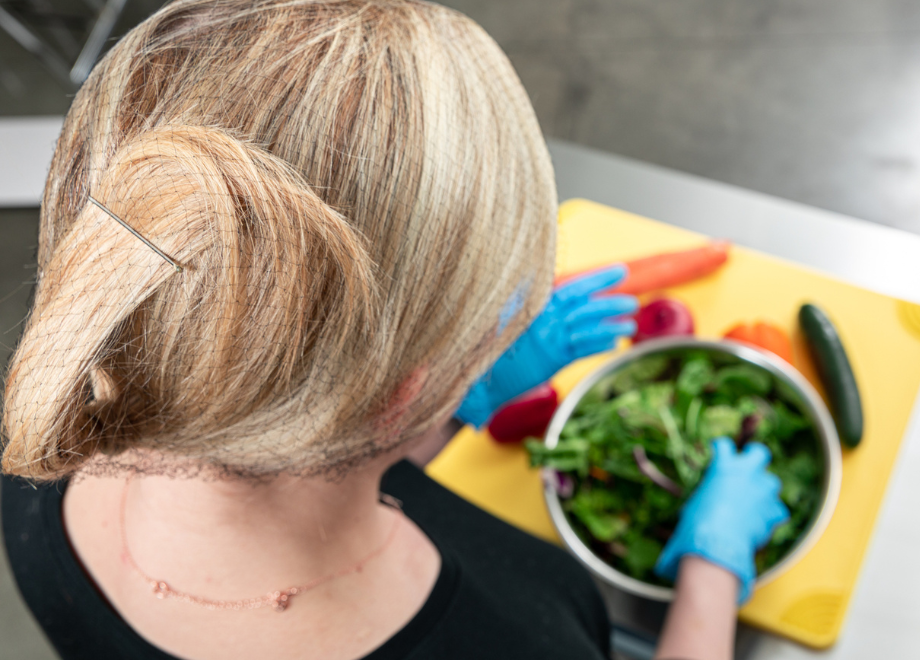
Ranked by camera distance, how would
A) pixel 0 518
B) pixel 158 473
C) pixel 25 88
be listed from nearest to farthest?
pixel 158 473, pixel 0 518, pixel 25 88

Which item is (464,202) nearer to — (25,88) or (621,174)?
(621,174)

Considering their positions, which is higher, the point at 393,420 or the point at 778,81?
Result: the point at 778,81

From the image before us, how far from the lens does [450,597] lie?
702 millimetres

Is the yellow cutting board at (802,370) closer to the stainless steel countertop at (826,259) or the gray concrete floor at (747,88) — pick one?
the stainless steel countertop at (826,259)

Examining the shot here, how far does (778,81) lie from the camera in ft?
6.51

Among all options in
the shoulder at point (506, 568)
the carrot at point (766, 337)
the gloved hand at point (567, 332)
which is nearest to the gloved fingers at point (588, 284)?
the gloved hand at point (567, 332)

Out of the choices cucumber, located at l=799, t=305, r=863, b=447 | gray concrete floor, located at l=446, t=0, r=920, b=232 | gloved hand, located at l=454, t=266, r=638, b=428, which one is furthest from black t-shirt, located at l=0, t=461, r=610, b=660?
gray concrete floor, located at l=446, t=0, r=920, b=232

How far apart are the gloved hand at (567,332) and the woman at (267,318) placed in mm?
385

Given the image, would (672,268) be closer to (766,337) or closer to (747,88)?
(766,337)

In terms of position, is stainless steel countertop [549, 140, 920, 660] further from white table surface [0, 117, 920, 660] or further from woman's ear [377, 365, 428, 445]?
woman's ear [377, 365, 428, 445]

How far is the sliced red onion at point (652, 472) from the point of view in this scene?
0.97 metres

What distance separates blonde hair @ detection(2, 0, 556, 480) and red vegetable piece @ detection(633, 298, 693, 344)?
0.63m

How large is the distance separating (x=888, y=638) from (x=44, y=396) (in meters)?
1.14

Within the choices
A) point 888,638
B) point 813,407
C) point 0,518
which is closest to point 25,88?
point 0,518
